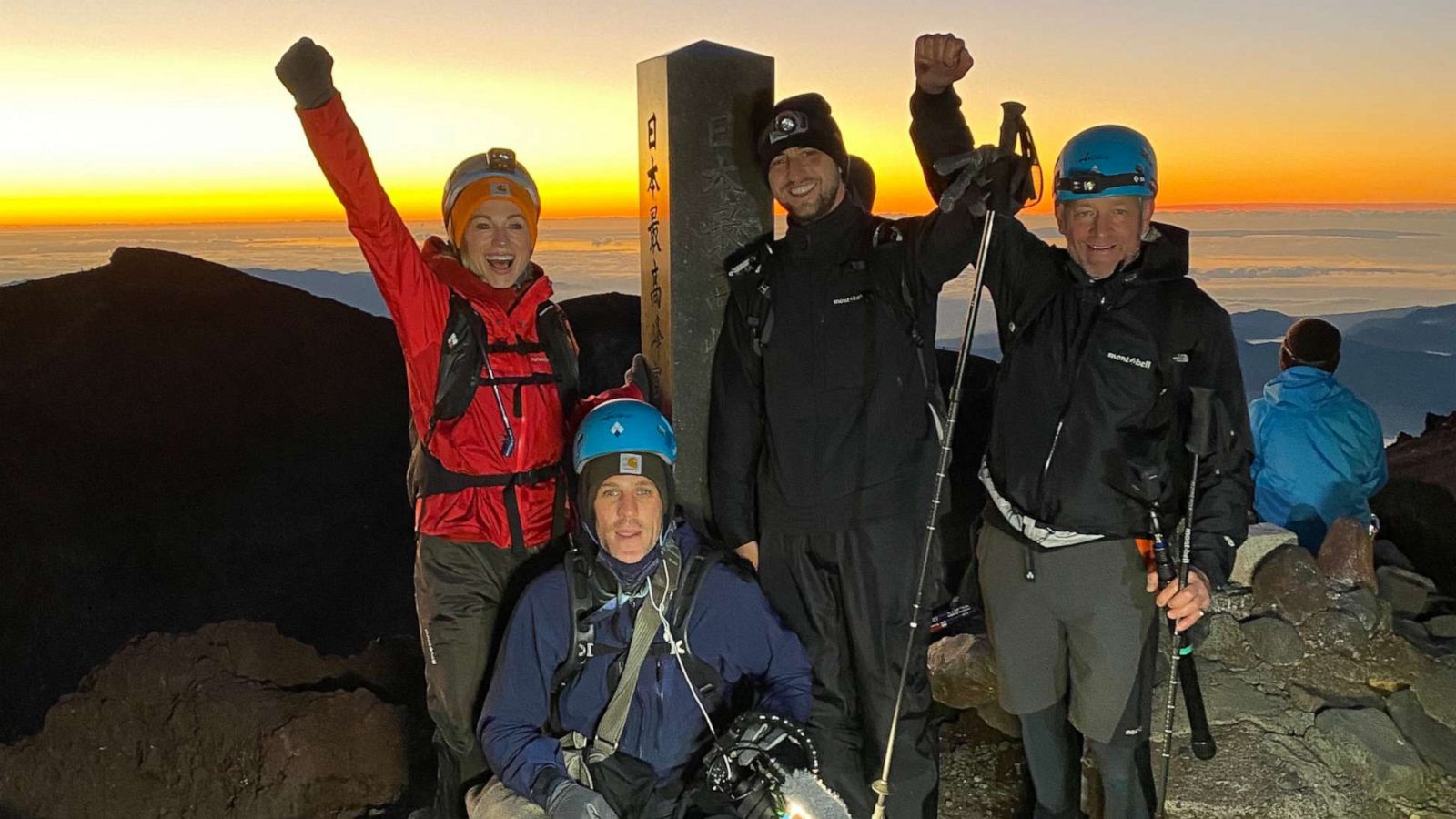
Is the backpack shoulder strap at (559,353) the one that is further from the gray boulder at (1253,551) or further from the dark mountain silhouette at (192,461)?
the dark mountain silhouette at (192,461)

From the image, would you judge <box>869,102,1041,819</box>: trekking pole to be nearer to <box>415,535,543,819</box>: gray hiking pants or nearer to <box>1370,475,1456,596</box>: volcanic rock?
<box>415,535,543,819</box>: gray hiking pants

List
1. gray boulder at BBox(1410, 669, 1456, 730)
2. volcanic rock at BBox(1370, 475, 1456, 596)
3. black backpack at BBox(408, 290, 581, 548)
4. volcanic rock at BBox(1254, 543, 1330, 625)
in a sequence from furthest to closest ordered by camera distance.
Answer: volcanic rock at BBox(1370, 475, 1456, 596) → volcanic rock at BBox(1254, 543, 1330, 625) → gray boulder at BBox(1410, 669, 1456, 730) → black backpack at BBox(408, 290, 581, 548)

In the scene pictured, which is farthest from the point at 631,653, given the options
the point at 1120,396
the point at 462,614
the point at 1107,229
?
the point at 1107,229

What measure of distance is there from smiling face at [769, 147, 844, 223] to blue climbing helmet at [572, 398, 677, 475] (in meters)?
1.03

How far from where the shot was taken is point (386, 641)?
1034cm

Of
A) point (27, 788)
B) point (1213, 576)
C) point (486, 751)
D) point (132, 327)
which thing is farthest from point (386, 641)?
point (132, 327)

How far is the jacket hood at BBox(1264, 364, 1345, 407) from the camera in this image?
269 inches

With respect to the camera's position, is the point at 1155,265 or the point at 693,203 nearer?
the point at 1155,265

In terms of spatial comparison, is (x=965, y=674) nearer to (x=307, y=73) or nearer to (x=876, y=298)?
(x=876, y=298)

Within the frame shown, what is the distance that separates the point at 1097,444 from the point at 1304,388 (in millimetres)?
4043

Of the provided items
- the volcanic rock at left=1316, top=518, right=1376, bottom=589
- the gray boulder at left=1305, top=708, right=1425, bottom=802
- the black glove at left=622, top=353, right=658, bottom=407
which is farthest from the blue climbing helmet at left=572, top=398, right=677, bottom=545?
the volcanic rock at left=1316, top=518, right=1376, bottom=589

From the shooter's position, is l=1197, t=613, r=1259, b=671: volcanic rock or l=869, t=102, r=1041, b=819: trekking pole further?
l=1197, t=613, r=1259, b=671: volcanic rock

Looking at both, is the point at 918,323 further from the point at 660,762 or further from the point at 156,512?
the point at 156,512

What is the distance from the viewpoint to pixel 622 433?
3527 millimetres
